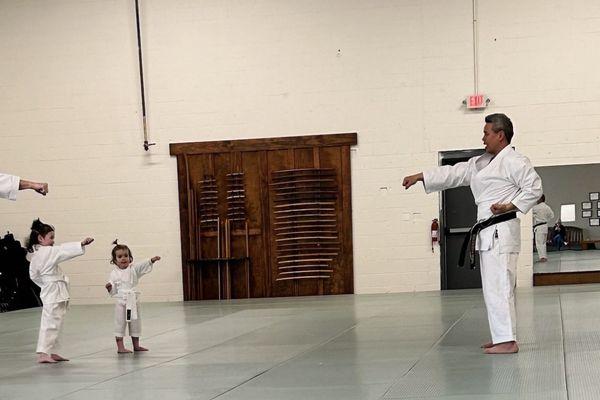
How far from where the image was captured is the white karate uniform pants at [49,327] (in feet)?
24.1

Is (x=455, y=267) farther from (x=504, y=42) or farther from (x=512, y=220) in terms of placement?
(x=512, y=220)

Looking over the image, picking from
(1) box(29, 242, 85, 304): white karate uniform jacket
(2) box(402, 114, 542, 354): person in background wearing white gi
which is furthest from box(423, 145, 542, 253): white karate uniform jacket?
(1) box(29, 242, 85, 304): white karate uniform jacket

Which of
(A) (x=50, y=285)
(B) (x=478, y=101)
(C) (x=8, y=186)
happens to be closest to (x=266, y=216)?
(B) (x=478, y=101)

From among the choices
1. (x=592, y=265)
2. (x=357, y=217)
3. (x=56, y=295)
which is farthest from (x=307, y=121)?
Answer: (x=56, y=295)

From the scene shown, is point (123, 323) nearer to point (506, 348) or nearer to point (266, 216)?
point (506, 348)

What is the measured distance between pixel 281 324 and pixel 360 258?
14.3 ft

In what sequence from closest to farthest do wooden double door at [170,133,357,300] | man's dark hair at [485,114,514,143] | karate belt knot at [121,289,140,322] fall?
man's dark hair at [485,114,514,143]
karate belt knot at [121,289,140,322]
wooden double door at [170,133,357,300]

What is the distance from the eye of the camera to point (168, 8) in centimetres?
1409

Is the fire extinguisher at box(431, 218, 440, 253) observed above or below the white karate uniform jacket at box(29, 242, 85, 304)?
below

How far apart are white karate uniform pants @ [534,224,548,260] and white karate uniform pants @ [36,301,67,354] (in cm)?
807

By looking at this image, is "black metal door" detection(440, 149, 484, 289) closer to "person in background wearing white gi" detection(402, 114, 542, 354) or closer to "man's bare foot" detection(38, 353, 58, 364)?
"person in background wearing white gi" detection(402, 114, 542, 354)

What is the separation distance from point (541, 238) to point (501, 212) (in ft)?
23.7

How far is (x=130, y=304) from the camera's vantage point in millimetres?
7590

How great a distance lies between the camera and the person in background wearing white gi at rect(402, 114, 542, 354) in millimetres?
6207
